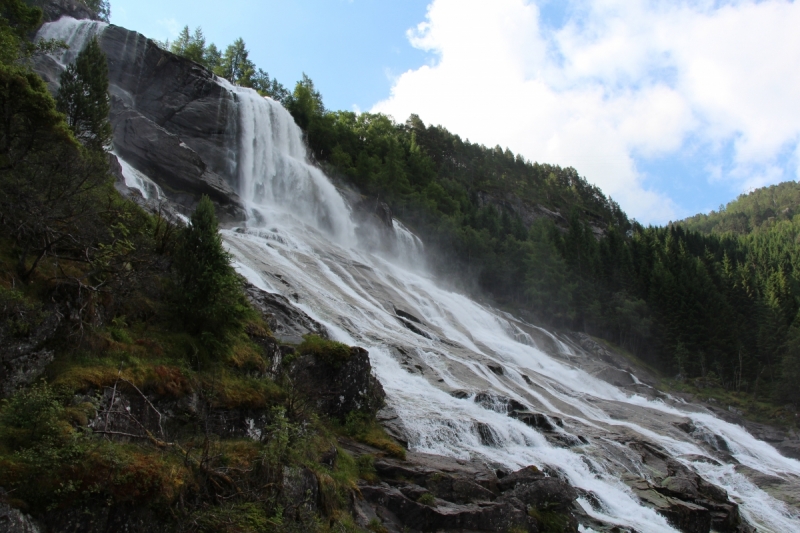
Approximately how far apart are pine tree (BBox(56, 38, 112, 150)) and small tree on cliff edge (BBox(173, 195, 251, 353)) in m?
14.1

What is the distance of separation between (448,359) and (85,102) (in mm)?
22128

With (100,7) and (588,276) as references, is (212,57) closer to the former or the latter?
(100,7)

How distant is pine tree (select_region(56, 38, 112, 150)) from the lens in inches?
1064

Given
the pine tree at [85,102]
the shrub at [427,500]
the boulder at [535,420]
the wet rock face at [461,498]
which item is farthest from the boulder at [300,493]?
the pine tree at [85,102]

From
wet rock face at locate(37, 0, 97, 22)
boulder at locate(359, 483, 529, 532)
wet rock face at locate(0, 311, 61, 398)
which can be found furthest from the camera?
wet rock face at locate(37, 0, 97, 22)

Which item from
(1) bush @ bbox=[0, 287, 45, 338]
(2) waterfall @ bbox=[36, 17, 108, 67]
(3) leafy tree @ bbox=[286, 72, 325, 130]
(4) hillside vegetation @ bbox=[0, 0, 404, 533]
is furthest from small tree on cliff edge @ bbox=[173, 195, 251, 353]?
(3) leafy tree @ bbox=[286, 72, 325, 130]

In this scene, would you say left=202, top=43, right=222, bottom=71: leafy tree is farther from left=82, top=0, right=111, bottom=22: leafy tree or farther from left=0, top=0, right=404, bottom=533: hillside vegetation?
left=0, top=0, right=404, bottom=533: hillside vegetation

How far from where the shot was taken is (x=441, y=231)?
232 ft

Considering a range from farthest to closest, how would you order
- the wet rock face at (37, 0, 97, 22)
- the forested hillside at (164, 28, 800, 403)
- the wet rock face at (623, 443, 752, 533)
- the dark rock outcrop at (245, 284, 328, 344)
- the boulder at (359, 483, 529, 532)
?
the forested hillside at (164, 28, 800, 403) → the wet rock face at (37, 0, 97, 22) → the dark rock outcrop at (245, 284, 328, 344) → the wet rock face at (623, 443, 752, 533) → the boulder at (359, 483, 529, 532)

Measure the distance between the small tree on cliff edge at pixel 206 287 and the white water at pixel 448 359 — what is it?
24.0 ft

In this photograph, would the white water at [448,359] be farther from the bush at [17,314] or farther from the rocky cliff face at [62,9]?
the bush at [17,314]

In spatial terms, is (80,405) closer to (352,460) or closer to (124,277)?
(124,277)

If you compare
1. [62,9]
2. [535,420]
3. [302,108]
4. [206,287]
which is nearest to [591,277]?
[302,108]

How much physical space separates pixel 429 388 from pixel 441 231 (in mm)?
48336
